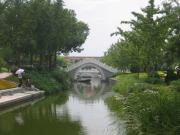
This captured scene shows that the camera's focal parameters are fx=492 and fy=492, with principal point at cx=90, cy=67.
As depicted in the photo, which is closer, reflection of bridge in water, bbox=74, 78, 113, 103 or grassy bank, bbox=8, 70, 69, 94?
reflection of bridge in water, bbox=74, 78, 113, 103

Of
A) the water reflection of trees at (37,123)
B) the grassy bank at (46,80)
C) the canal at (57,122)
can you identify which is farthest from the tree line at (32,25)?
the water reflection of trees at (37,123)

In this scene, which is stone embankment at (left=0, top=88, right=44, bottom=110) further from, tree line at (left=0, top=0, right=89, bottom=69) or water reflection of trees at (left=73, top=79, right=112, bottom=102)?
tree line at (left=0, top=0, right=89, bottom=69)

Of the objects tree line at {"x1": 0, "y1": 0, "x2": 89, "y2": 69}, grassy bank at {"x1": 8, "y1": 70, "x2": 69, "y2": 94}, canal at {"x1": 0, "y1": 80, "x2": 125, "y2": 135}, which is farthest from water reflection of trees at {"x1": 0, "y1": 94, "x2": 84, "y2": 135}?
tree line at {"x1": 0, "y1": 0, "x2": 89, "y2": 69}

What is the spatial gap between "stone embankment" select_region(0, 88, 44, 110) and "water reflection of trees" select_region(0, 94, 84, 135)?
1574 millimetres

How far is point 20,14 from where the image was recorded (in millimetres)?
48031

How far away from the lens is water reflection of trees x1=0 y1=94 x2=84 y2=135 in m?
18.8

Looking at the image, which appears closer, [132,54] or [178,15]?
[178,15]

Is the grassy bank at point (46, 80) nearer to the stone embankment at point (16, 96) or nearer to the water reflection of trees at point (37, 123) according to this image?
the stone embankment at point (16, 96)

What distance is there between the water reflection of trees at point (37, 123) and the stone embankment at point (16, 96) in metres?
1.57

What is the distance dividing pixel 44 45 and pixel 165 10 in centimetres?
1574

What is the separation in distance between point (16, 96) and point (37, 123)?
37.5 feet

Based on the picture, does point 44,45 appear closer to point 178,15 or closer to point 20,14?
point 20,14

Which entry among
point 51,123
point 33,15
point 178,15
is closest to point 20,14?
point 33,15

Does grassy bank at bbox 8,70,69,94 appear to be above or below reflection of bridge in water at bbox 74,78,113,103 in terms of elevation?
Answer: above
